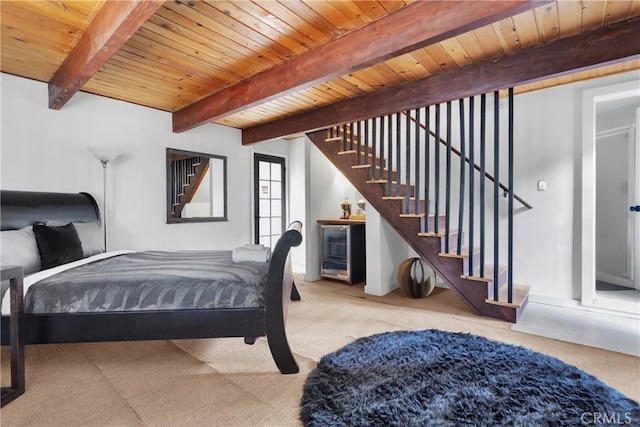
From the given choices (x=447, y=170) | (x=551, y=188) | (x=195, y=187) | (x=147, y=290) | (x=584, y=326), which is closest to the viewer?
(x=147, y=290)

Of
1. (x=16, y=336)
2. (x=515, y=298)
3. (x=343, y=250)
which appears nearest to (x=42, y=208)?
(x=16, y=336)

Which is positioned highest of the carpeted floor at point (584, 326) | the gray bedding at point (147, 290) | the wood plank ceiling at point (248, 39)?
the wood plank ceiling at point (248, 39)

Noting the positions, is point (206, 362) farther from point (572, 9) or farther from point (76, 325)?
point (572, 9)

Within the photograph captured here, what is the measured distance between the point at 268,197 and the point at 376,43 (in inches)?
140

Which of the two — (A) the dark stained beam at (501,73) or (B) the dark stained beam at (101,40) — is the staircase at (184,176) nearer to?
(B) the dark stained beam at (101,40)

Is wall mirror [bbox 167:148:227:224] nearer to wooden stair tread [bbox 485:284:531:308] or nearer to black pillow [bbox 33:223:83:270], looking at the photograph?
black pillow [bbox 33:223:83:270]

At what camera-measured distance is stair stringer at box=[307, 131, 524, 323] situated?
2977 mm

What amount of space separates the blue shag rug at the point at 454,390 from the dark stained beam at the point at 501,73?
79.2 inches

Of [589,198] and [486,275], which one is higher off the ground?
[589,198]

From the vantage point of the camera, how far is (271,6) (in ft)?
6.25

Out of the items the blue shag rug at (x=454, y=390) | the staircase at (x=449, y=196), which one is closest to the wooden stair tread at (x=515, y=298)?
the staircase at (x=449, y=196)

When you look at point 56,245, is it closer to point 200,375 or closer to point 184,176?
point 200,375

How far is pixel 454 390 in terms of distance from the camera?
1.76 m

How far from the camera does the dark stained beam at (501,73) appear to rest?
2.06 m
